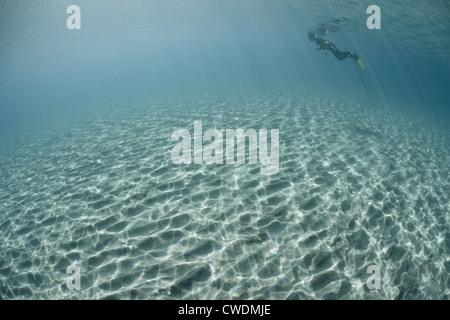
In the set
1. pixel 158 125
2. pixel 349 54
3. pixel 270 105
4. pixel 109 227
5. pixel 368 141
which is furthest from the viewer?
pixel 270 105

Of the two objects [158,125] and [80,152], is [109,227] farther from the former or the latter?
[158,125]

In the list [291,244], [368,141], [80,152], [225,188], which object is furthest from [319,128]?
[80,152]

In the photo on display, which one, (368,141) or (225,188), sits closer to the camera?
(225,188)

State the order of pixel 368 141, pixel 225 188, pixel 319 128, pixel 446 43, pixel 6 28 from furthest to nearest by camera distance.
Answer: pixel 446 43, pixel 6 28, pixel 319 128, pixel 368 141, pixel 225 188

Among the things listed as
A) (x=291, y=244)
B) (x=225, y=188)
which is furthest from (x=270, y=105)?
(x=291, y=244)

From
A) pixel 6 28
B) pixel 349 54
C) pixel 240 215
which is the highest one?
pixel 6 28

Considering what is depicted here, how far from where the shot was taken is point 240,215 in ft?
20.8

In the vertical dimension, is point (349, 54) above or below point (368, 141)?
above

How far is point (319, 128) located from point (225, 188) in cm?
743

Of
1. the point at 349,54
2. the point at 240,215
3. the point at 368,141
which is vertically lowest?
the point at 368,141

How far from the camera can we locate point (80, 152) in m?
11.6

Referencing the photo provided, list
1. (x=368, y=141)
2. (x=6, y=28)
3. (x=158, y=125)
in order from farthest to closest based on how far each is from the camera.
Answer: (x=6, y=28), (x=158, y=125), (x=368, y=141)
